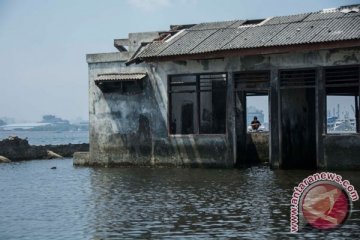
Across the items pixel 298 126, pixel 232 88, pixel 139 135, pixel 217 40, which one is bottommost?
pixel 139 135

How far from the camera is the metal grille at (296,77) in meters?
21.1

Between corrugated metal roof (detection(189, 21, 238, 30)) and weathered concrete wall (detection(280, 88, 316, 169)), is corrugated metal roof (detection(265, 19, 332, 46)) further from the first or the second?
corrugated metal roof (detection(189, 21, 238, 30))

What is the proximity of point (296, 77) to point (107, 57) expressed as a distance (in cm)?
820

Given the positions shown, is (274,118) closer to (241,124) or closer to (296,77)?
(296,77)

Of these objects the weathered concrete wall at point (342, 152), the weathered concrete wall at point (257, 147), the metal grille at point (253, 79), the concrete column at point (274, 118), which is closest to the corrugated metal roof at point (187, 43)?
the metal grille at point (253, 79)

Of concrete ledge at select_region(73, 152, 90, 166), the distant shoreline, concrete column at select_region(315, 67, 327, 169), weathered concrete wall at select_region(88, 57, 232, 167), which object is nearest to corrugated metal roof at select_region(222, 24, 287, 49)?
concrete column at select_region(315, 67, 327, 169)

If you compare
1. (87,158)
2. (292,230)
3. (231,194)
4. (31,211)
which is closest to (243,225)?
(292,230)

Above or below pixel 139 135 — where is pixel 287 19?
above

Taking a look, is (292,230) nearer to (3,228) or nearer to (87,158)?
(3,228)

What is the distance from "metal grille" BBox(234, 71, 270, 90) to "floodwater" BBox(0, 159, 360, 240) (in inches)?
124

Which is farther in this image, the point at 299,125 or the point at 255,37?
the point at 299,125

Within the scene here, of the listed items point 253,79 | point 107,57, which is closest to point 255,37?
point 253,79

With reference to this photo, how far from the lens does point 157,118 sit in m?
23.7

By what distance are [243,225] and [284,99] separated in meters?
13.5
